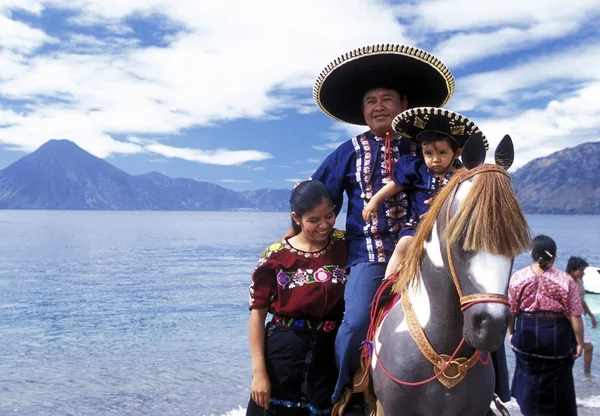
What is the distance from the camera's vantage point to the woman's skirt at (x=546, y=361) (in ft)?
27.3

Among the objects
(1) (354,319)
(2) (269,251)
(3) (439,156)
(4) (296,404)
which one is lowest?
(4) (296,404)

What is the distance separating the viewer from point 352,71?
4938 mm

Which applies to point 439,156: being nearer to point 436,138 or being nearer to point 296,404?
point 436,138

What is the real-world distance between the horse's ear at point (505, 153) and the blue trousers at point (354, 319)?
1.26 metres

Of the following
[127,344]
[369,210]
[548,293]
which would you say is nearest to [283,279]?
[369,210]

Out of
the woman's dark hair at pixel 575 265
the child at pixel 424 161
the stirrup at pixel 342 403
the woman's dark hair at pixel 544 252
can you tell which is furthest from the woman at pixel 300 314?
the woman's dark hair at pixel 575 265

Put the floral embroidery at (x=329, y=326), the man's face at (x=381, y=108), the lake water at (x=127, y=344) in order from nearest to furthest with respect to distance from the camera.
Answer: the floral embroidery at (x=329, y=326), the man's face at (x=381, y=108), the lake water at (x=127, y=344)

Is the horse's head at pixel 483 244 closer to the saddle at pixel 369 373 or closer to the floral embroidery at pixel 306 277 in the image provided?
the saddle at pixel 369 373

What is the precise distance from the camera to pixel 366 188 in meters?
4.60

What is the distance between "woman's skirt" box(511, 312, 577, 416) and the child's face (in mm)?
5331

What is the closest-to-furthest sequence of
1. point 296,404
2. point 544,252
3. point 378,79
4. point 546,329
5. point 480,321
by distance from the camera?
point 480,321
point 296,404
point 378,79
point 544,252
point 546,329

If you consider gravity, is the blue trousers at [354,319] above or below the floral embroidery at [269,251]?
below

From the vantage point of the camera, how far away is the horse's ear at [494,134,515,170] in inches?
127

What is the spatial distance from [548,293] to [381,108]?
4874 mm
